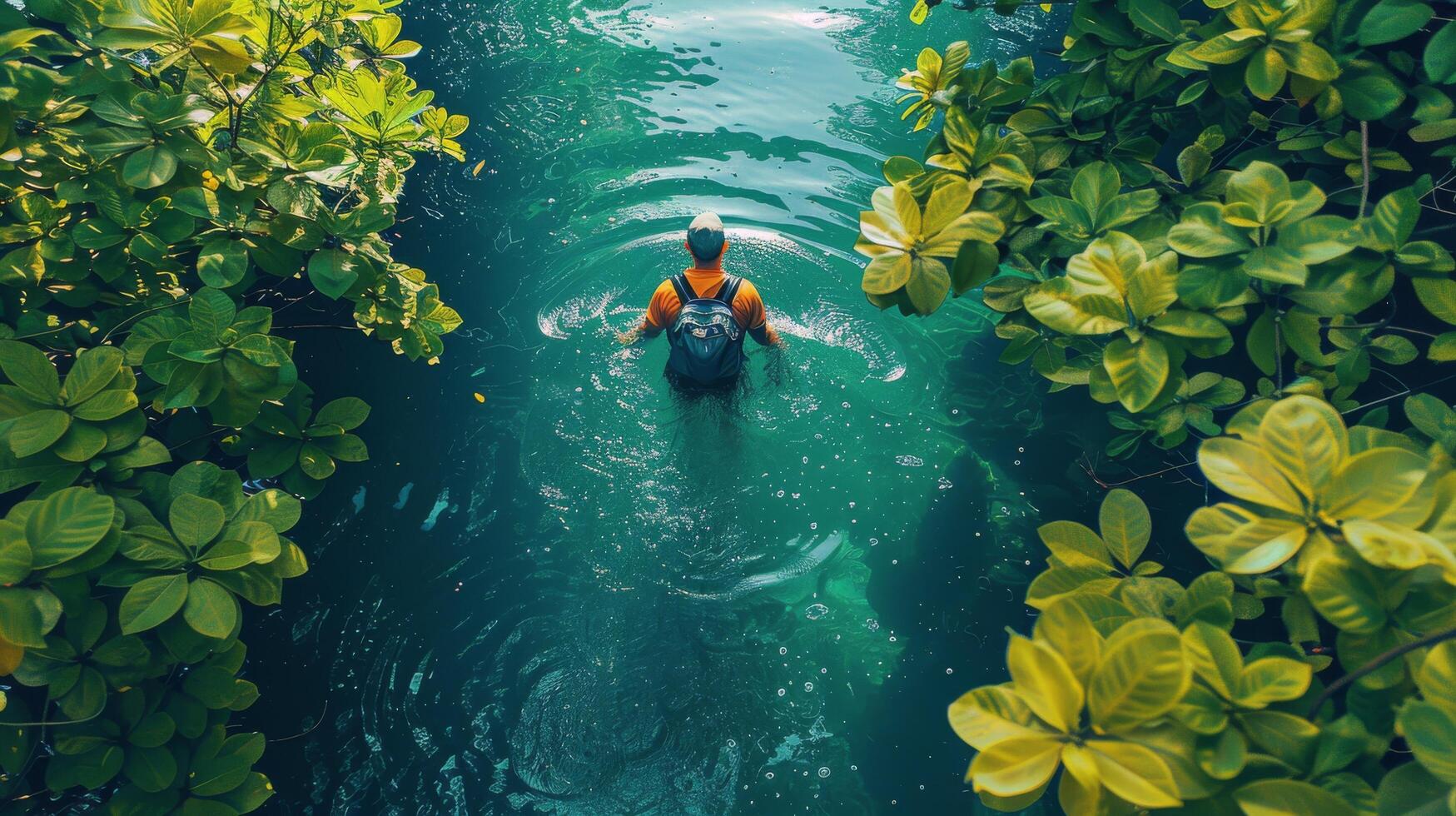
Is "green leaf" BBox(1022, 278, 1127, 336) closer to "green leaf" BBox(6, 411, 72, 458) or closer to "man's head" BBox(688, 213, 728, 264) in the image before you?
"man's head" BBox(688, 213, 728, 264)

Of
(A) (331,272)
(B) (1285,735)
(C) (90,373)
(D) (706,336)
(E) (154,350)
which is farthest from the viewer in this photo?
(D) (706,336)

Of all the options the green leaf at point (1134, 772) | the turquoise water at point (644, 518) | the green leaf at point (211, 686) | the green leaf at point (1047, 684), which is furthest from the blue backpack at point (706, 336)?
the green leaf at point (1134, 772)

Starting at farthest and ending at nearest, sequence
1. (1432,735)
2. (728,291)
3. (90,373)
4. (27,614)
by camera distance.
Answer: (728,291) → (90,373) → (27,614) → (1432,735)

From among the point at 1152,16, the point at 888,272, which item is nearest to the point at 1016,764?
the point at 888,272

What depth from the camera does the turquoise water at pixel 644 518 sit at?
12.3 ft

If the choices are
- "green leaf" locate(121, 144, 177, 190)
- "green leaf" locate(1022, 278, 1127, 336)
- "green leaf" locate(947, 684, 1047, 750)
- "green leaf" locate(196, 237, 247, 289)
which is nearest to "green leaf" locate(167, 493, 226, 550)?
"green leaf" locate(196, 237, 247, 289)

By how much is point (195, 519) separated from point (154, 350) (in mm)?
584

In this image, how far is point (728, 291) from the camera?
426 cm

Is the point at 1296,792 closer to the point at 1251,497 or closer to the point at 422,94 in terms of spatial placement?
the point at 1251,497

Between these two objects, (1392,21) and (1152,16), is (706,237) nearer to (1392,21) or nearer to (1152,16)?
(1152,16)

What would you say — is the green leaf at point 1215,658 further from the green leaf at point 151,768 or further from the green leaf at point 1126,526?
the green leaf at point 151,768

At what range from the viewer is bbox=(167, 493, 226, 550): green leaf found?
2213mm

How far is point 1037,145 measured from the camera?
9.04 ft

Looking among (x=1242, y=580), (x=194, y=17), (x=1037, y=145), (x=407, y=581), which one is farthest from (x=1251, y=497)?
(x=407, y=581)
